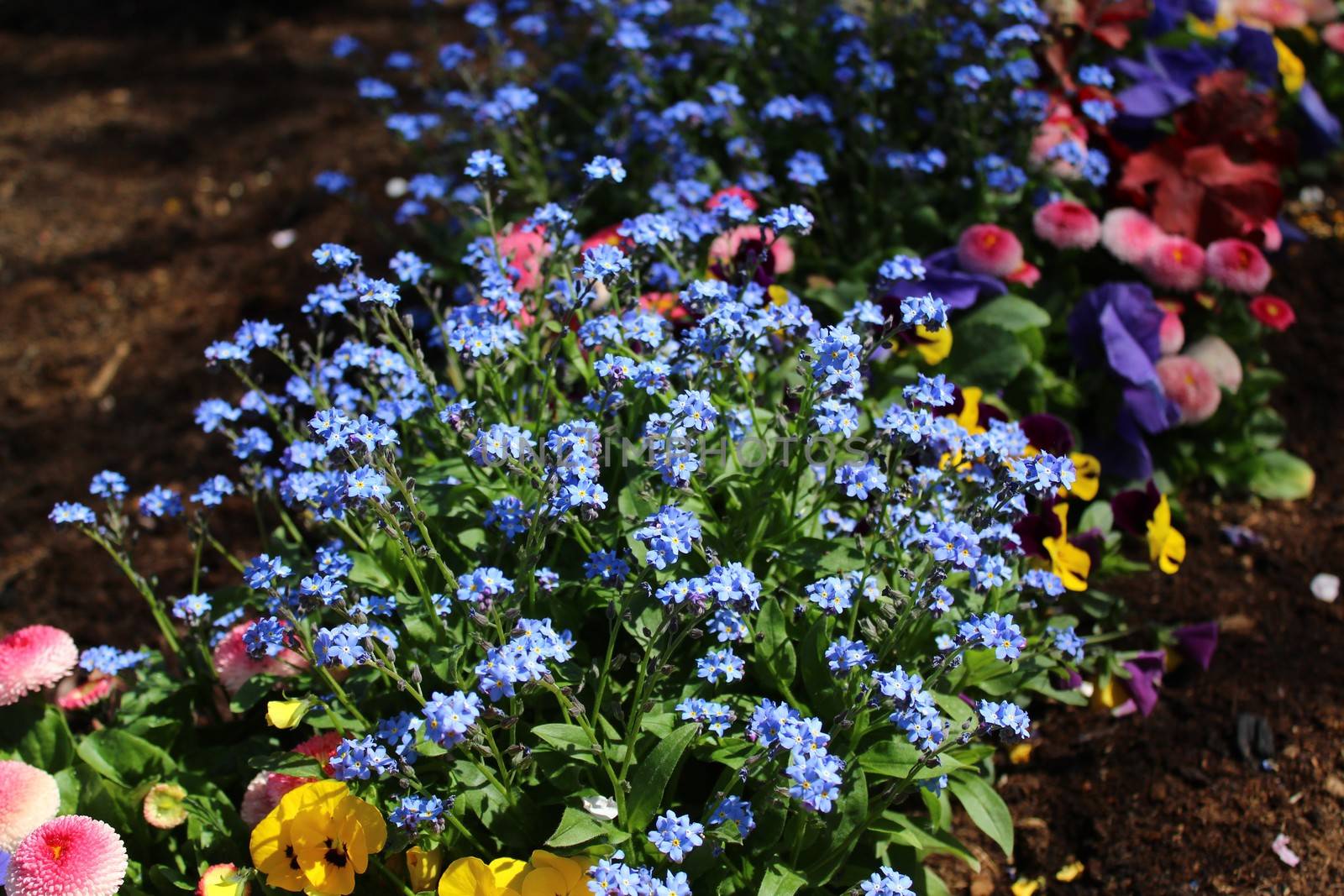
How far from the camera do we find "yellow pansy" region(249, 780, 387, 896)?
6.71 feet

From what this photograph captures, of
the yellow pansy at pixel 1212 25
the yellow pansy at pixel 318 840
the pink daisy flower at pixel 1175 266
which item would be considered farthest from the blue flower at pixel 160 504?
the yellow pansy at pixel 1212 25

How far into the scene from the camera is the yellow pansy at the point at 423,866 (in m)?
2.13

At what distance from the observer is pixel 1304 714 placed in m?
2.86

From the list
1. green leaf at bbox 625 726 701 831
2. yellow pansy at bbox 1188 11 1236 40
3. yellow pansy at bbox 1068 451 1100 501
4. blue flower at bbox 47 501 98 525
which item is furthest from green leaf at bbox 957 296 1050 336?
blue flower at bbox 47 501 98 525

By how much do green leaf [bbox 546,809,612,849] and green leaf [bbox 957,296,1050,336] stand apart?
1.75 meters

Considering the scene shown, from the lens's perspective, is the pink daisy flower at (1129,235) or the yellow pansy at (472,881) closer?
the yellow pansy at (472,881)

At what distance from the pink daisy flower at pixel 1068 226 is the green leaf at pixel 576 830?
2.28m

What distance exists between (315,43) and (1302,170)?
182 inches

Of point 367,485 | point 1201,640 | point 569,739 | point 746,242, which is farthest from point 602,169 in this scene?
point 1201,640

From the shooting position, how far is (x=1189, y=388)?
333 centimetres

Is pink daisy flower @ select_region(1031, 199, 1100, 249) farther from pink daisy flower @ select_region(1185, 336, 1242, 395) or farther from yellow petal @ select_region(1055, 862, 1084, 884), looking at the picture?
yellow petal @ select_region(1055, 862, 1084, 884)

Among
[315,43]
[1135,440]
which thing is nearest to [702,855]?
[1135,440]

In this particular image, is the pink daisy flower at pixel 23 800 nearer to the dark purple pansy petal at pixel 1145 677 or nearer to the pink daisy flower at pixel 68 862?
the pink daisy flower at pixel 68 862

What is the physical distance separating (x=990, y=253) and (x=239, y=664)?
2.20 meters
